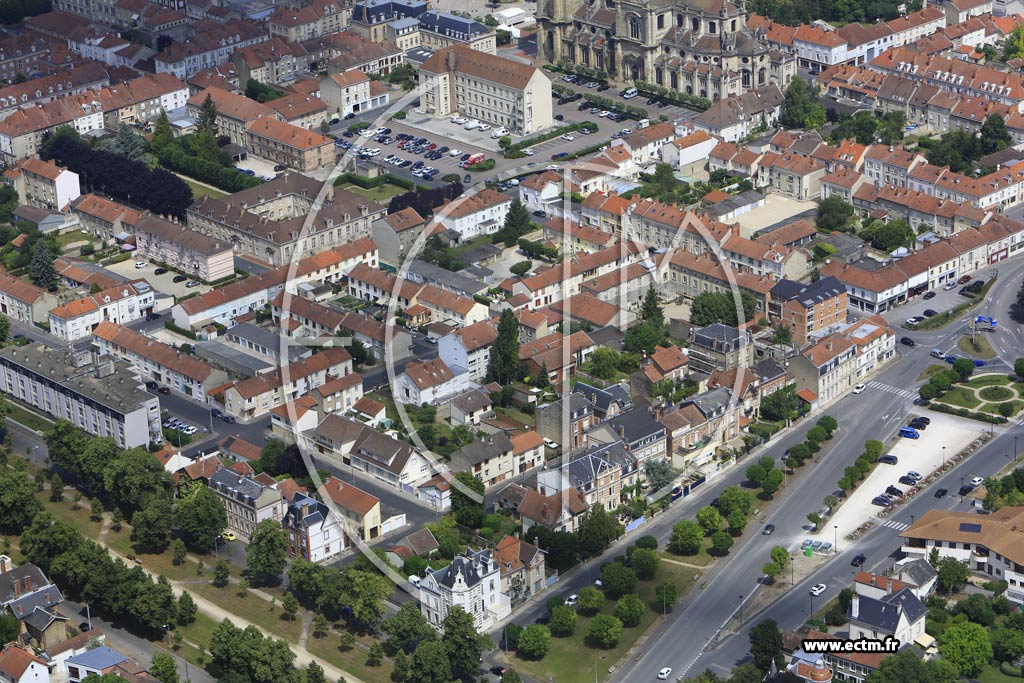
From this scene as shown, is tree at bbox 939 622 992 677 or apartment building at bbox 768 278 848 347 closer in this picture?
tree at bbox 939 622 992 677

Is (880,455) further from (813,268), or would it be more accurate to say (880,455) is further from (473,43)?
(473,43)

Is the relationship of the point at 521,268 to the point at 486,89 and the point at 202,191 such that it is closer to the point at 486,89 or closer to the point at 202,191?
the point at 202,191

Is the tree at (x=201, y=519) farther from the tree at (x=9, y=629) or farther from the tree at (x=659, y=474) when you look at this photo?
the tree at (x=659, y=474)

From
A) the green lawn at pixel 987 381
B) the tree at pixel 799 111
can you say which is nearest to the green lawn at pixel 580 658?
the green lawn at pixel 987 381

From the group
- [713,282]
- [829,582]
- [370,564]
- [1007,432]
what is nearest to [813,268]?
[713,282]

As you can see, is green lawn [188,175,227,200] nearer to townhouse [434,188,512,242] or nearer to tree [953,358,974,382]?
townhouse [434,188,512,242]

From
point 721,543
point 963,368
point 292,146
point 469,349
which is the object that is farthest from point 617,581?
point 292,146

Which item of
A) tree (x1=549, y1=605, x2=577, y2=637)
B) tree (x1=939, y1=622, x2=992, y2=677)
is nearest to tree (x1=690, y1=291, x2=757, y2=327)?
tree (x1=549, y1=605, x2=577, y2=637)
